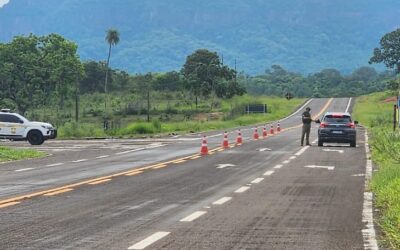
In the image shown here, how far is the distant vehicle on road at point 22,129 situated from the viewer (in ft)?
122

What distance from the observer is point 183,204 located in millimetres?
12281

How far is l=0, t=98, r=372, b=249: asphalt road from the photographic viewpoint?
Result: 883 centimetres

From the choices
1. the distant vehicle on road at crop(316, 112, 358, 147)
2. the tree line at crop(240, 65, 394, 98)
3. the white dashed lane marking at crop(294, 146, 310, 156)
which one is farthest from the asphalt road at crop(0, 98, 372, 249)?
the tree line at crop(240, 65, 394, 98)

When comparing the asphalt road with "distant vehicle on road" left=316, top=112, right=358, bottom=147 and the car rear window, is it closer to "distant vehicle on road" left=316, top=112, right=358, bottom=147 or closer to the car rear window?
"distant vehicle on road" left=316, top=112, right=358, bottom=147

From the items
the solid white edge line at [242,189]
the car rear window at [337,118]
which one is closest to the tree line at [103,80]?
the car rear window at [337,118]

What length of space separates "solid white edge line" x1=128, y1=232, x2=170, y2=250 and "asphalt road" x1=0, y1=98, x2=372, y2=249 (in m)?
0.02

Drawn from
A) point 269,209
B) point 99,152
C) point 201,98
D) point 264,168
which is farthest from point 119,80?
point 269,209

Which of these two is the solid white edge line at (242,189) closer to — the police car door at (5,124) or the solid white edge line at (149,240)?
the solid white edge line at (149,240)

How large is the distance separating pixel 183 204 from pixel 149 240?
11.9 ft

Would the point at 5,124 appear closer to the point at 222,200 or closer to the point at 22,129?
the point at 22,129

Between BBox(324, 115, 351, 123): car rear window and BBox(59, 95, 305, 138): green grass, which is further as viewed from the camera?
BBox(59, 95, 305, 138): green grass

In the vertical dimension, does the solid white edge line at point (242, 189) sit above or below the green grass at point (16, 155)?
above

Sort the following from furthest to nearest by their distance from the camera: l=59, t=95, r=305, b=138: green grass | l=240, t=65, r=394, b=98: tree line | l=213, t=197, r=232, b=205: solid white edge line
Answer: l=240, t=65, r=394, b=98: tree line, l=59, t=95, r=305, b=138: green grass, l=213, t=197, r=232, b=205: solid white edge line

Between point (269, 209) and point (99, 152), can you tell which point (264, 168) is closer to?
point (269, 209)
